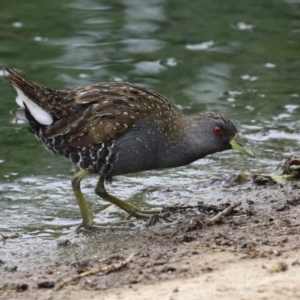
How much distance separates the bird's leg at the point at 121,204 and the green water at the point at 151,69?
0.52 feet

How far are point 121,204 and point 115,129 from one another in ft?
3.00

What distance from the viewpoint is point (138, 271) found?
225 inches

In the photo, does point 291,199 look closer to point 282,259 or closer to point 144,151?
point 144,151

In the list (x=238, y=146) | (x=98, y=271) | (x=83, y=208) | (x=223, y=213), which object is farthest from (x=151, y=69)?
(x=98, y=271)

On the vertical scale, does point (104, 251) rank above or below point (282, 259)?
below

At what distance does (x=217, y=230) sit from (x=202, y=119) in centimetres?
132

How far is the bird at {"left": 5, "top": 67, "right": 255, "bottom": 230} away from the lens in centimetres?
Result: 739

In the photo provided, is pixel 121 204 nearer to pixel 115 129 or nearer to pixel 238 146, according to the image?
pixel 115 129

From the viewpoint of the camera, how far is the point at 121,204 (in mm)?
7961

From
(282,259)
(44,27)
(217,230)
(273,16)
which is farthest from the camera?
(273,16)

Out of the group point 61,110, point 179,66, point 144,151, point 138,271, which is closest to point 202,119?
point 144,151

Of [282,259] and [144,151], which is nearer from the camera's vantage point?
[282,259]

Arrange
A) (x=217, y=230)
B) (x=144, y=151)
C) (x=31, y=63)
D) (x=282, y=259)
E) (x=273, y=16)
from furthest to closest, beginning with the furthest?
(x=273, y=16), (x=31, y=63), (x=144, y=151), (x=217, y=230), (x=282, y=259)

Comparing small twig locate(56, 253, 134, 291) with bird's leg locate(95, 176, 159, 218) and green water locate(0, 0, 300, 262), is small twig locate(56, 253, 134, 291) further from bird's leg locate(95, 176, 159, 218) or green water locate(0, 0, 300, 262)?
bird's leg locate(95, 176, 159, 218)
